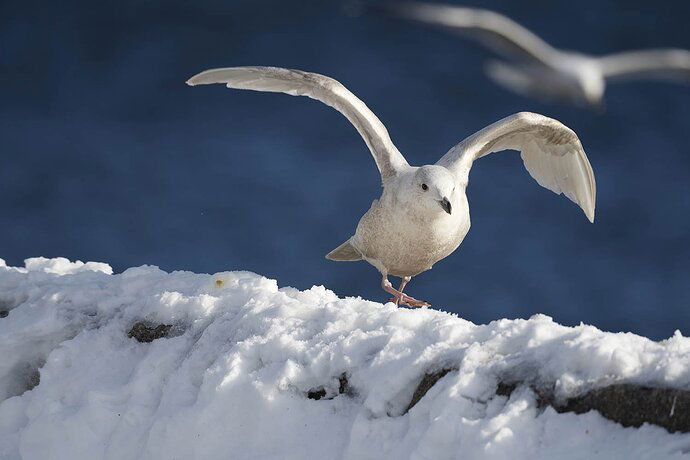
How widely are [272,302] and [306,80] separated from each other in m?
2.45

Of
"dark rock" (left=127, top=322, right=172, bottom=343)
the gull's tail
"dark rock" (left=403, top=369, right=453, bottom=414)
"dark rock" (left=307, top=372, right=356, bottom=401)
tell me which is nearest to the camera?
"dark rock" (left=403, top=369, right=453, bottom=414)

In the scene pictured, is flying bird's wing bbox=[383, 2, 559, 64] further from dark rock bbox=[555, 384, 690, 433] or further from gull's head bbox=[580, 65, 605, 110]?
dark rock bbox=[555, 384, 690, 433]

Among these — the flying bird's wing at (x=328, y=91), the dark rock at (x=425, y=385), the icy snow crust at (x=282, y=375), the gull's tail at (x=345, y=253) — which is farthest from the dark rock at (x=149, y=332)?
the gull's tail at (x=345, y=253)

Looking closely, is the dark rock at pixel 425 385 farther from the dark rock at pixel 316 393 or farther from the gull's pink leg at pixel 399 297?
Answer: the gull's pink leg at pixel 399 297

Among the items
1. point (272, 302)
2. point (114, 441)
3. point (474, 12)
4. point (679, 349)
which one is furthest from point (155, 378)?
point (474, 12)

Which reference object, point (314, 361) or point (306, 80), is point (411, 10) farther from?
point (314, 361)

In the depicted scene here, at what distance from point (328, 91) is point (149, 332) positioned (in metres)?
2.50

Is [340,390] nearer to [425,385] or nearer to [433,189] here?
[425,385]

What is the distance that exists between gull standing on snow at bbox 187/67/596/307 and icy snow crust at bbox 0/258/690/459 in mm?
1404

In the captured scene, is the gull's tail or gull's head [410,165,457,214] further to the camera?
the gull's tail

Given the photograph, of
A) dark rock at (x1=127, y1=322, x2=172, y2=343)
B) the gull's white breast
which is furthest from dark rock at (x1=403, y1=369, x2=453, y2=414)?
the gull's white breast

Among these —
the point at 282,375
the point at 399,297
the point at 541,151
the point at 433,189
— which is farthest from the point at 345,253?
the point at 282,375

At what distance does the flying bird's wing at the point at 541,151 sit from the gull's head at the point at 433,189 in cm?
44

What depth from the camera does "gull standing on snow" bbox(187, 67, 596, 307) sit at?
5.92 m
